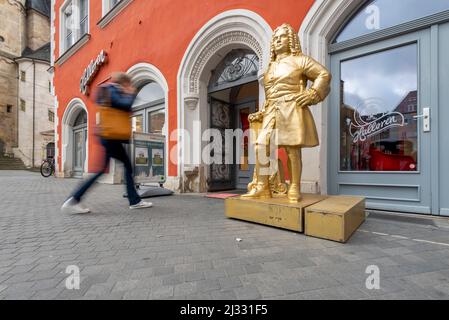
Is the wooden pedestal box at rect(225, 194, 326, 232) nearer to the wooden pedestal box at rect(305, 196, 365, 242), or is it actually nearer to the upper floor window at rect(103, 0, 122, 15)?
the wooden pedestal box at rect(305, 196, 365, 242)

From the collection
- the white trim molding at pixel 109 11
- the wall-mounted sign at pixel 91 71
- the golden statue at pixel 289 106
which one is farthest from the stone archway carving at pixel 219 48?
the wall-mounted sign at pixel 91 71

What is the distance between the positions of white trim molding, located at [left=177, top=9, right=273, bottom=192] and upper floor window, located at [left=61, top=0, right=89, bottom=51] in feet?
24.2

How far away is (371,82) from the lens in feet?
13.5

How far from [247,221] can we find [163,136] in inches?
151

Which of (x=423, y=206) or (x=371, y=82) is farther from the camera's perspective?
(x=371, y=82)

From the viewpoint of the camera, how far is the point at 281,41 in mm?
3164

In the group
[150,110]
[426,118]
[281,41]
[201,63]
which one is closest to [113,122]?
[281,41]

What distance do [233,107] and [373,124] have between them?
3872mm

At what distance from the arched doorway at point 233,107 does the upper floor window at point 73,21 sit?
25.6ft

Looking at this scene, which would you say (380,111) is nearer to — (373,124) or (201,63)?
(373,124)

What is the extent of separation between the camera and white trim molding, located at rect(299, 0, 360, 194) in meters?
4.13

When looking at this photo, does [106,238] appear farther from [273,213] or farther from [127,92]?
[127,92]
